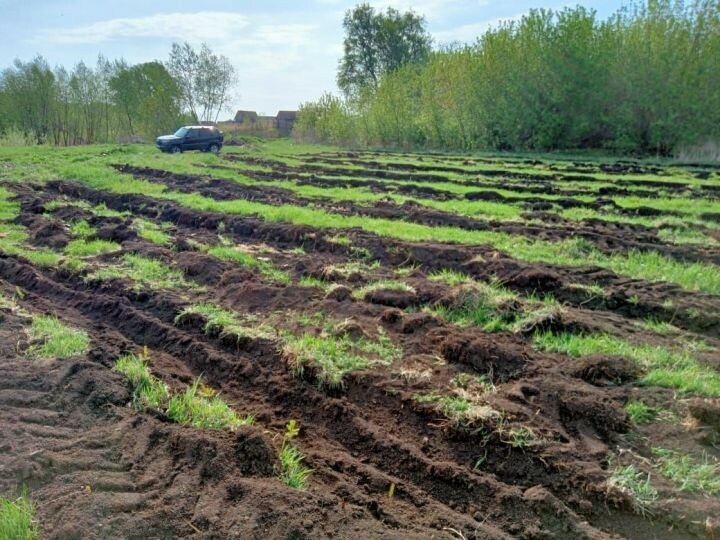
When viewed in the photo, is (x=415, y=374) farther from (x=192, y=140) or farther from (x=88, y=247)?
(x=192, y=140)

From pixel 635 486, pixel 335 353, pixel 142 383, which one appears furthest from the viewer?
pixel 335 353

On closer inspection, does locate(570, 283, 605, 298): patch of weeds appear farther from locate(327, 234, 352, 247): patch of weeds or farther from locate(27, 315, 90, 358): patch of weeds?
locate(27, 315, 90, 358): patch of weeds

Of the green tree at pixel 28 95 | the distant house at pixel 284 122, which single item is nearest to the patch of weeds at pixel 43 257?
the green tree at pixel 28 95

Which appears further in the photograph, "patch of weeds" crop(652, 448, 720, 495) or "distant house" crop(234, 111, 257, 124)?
"distant house" crop(234, 111, 257, 124)

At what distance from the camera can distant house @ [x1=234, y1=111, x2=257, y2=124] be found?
196ft

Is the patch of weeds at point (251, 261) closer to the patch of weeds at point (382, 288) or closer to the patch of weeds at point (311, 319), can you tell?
the patch of weeds at point (382, 288)

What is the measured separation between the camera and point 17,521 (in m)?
2.80

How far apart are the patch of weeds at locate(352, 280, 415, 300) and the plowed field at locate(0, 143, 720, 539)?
0.13ft

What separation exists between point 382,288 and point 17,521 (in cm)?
457

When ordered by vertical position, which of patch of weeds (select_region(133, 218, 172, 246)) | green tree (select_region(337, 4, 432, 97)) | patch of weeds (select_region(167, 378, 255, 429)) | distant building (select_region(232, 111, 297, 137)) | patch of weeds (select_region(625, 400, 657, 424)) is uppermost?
green tree (select_region(337, 4, 432, 97))

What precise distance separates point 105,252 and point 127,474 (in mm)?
6221

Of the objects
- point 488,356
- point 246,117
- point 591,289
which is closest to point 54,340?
point 488,356

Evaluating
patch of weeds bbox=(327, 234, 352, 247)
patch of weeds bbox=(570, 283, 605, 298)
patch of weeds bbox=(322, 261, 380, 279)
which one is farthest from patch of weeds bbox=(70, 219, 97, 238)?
patch of weeds bbox=(570, 283, 605, 298)

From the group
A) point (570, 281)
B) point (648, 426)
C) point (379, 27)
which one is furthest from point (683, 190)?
point (379, 27)
